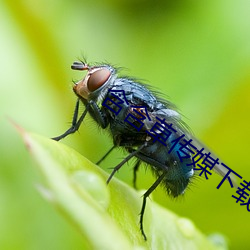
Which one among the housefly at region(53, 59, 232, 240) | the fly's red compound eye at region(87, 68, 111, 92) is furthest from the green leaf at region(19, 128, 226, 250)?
the fly's red compound eye at region(87, 68, 111, 92)

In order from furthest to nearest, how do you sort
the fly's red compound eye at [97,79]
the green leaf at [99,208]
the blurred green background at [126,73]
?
1. the blurred green background at [126,73]
2. the fly's red compound eye at [97,79]
3. the green leaf at [99,208]

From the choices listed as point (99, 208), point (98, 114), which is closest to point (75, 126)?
point (98, 114)

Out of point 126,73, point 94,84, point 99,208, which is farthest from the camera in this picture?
point 126,73

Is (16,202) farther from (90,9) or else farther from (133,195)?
(90,9)

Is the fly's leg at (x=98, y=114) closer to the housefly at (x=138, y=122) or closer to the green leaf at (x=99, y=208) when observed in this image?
the housefly at (x=138, y=122)

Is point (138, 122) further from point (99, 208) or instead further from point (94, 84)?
point (99, 208)

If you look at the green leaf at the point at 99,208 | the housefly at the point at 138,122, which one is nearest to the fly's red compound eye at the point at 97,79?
the housefly at the point at 138,122

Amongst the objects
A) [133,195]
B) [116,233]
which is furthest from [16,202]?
[116,233]
